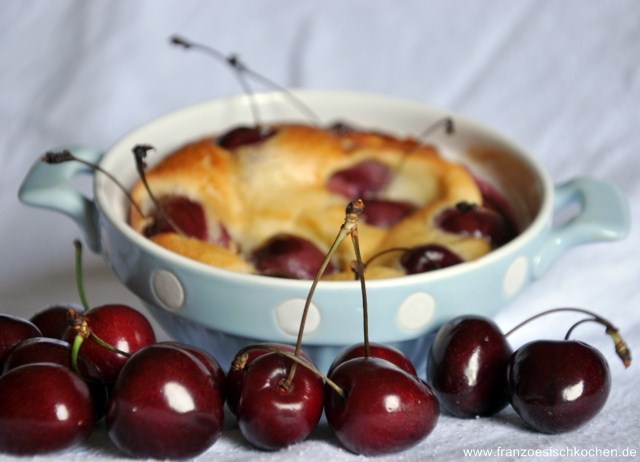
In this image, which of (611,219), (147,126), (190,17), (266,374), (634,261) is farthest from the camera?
(190,17)

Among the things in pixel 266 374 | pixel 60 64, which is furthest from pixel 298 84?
pixel 266 374

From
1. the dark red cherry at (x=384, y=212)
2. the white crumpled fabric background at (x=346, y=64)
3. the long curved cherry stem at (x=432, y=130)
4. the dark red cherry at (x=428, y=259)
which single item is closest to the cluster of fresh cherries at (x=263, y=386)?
the dark red cherry at (x=428, y=259)

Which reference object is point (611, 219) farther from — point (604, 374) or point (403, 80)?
point (403, 80)

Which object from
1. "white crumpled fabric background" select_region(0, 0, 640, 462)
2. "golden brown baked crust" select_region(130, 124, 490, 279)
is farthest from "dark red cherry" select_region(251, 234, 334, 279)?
"white crumpled fabric background" select_region(0, 0, 640, 462)

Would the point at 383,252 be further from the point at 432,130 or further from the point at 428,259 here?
the point at 432,130

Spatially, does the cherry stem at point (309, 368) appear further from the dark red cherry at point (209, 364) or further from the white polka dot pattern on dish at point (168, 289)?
the white polka dot pattern on dish at point (168, 289)

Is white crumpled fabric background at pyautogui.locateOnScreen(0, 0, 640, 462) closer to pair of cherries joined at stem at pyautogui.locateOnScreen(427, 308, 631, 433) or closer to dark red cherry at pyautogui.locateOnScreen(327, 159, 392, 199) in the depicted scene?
dark red cherry at pyautogui.locateOnScreen(327, 159, 392, 199)
